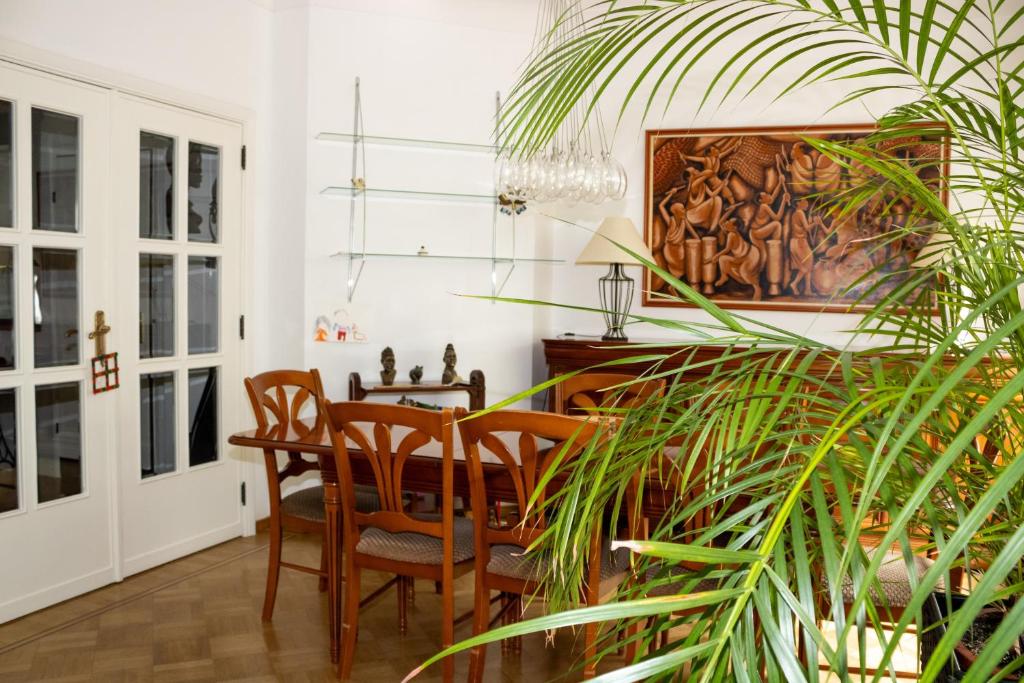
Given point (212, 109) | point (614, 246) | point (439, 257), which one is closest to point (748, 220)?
point (614, 246)

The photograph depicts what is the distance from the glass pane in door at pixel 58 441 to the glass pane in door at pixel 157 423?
0.38m

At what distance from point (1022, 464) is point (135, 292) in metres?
4.03

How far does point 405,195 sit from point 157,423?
5.74ft

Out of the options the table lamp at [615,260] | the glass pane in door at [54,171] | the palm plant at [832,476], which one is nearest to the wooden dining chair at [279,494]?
the glass pane in door at [54,171]

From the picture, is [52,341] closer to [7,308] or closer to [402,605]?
[7,308]

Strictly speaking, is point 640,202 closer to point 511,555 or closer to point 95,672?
point 511,555

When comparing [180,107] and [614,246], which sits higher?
[180,107]

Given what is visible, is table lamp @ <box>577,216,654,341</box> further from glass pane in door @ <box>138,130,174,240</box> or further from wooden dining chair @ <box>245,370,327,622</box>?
glass pane in door @ <box>138,130,174,240</box>

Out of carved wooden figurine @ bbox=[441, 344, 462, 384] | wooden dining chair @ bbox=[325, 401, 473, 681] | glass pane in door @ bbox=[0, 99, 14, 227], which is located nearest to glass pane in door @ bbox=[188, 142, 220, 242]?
glass pane in door @ bbox=[0, 99, 14, 227]

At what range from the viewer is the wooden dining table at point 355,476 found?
8.92 ft

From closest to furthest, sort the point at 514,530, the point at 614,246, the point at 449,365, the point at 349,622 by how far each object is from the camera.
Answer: the point at 514,530, the point at 349,622, the point at 614,246, the point at 449,365

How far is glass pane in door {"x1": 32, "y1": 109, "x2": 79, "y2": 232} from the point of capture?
11.8 feet

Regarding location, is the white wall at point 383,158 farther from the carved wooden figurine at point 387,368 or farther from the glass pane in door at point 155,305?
the glass pane in door at point 155,305

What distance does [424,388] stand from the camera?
4.72 meters
